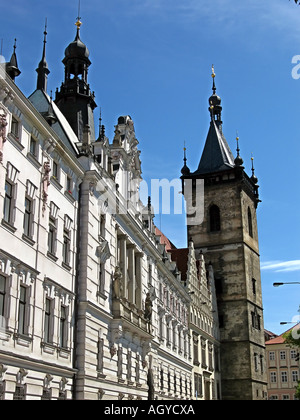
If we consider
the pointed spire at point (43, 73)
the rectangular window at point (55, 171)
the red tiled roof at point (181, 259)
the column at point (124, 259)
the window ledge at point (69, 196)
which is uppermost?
the pointed spire at point (43, 73)

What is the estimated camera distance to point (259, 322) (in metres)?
71.0

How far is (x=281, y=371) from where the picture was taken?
327 feet

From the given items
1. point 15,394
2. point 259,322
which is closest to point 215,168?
point 259,322

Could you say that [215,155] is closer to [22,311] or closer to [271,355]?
[271,355]

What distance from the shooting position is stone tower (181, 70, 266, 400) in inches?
2566

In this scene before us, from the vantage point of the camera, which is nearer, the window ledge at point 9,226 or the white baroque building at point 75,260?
the window ledge at point 9,226

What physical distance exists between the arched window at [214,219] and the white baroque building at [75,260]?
2487 centimetres

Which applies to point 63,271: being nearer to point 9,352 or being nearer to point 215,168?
point 9,352

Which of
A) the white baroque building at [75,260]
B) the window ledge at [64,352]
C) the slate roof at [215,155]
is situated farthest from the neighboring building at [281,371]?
the window ledge at [64,352]

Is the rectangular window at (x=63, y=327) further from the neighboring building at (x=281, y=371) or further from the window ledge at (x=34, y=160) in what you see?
the neighboring building at (x=281, y=371)

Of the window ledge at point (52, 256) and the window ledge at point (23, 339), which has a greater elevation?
the window ledge at point (52, 256)

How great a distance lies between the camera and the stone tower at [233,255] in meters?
65.2

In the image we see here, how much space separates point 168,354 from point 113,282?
14.3 metres

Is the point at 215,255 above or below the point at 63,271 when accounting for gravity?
above
